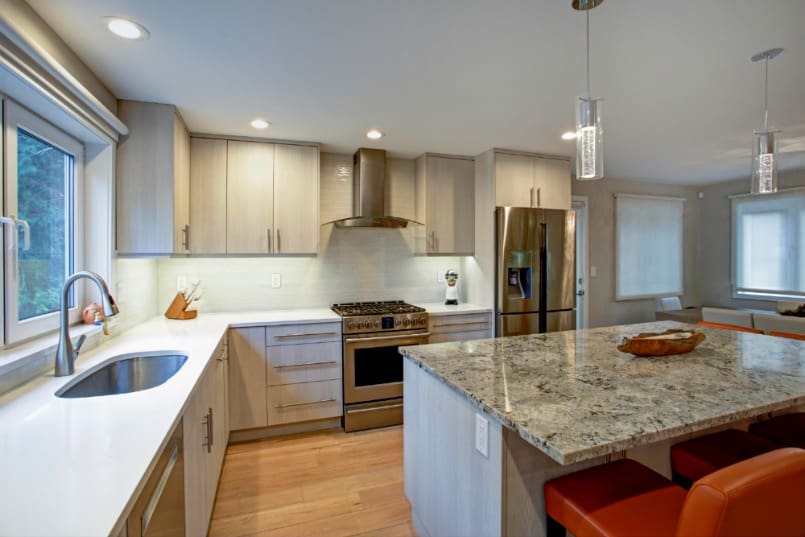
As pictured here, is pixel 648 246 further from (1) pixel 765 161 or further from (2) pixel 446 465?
(2) pixel 446 465

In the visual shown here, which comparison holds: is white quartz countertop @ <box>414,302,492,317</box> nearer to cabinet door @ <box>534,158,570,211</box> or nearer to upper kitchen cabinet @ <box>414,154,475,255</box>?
upper kitchen cabinet @ <box>414,154,475,255</box>

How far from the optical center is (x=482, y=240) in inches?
146

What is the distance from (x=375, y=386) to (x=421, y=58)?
2408mm

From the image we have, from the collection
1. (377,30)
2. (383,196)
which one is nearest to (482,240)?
(383,196)

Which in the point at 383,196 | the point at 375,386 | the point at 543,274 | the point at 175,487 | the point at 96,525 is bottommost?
the point at 375,386

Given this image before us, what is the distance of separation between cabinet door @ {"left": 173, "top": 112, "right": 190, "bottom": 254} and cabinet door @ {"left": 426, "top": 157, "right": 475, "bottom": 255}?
1.97 metres

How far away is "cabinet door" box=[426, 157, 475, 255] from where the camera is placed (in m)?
3.70

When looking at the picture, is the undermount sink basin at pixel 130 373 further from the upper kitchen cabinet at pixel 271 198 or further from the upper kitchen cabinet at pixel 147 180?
the upper kitchen cabinet at pixel 271 198

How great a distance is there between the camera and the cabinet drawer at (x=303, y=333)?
3.01 m

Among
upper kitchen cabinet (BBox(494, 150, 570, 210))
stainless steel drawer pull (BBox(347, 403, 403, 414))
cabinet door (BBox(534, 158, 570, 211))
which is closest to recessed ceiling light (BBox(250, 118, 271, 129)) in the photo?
upper kitchen cabinet (BBox(494, 150, 570, 210))

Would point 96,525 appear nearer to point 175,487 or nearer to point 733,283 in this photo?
point 175,487

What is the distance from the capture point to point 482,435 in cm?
133

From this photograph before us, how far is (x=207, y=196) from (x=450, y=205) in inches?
81.8

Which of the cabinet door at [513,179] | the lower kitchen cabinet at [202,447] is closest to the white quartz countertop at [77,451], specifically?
the lower kitchen cabinet at [202,447]
